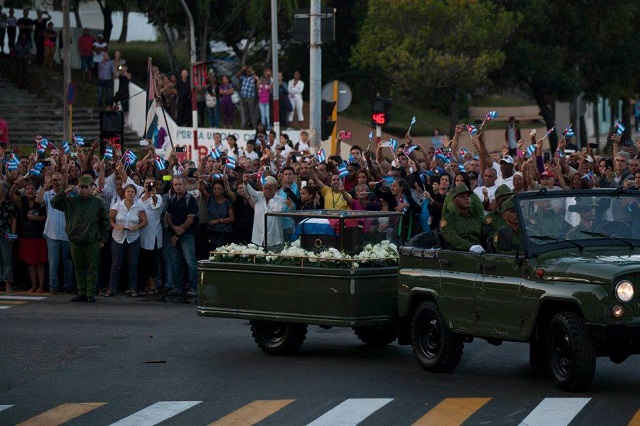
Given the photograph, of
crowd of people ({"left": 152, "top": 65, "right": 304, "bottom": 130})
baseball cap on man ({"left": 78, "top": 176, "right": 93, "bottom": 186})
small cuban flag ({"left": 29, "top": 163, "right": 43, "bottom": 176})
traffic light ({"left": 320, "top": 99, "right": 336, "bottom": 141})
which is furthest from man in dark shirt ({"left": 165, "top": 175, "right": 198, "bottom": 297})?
crowd of people ({"left": 152, "top": 65, "right": 304, "bottom": 130})

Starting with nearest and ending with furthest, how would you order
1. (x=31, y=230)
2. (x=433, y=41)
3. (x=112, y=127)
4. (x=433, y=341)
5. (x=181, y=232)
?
(x=433, y=341)
(x=181, y=232)
(x=31, y=230)
(x=112, y=127)
(x=433, y=41)

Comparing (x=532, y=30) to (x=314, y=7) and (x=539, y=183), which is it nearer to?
(x=314, y=7)

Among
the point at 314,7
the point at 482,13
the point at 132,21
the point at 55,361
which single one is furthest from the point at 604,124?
the point at 55,361

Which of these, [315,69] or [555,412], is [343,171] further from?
[555,412]

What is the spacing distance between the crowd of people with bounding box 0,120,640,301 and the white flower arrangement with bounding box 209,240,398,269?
12.9ft

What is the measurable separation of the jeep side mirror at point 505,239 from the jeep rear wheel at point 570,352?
0.78m

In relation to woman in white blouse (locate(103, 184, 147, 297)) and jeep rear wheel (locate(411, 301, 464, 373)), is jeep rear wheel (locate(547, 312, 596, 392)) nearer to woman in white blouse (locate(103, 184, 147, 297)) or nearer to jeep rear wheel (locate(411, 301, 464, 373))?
jeep rear wheel (locate(411, 301, 464, 373))

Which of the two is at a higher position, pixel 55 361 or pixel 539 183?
pixel 539 183

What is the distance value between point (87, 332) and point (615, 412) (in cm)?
847

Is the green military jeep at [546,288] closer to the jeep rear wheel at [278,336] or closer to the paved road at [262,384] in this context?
the paved road at [262,384]

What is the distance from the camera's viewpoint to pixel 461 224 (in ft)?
48.2

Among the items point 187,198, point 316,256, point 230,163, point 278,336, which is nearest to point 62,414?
point 316,256

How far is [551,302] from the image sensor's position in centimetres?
1323

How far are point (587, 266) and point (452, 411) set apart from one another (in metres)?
1.68
